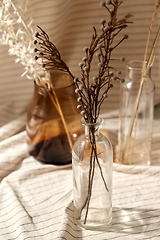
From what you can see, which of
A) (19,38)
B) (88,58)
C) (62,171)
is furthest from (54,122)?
(88,58)

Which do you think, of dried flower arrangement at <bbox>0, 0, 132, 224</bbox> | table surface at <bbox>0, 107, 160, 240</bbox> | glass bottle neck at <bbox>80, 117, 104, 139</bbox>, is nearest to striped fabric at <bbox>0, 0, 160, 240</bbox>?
table surface at <bbox>0, 107, 160, 240</bbox>

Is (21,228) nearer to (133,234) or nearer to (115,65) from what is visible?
(133,234)

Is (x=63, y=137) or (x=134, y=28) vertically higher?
(x=134, y=28)

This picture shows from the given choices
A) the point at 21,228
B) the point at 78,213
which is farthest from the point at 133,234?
the point at 21,228

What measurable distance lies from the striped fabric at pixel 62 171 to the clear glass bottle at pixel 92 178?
35 mm

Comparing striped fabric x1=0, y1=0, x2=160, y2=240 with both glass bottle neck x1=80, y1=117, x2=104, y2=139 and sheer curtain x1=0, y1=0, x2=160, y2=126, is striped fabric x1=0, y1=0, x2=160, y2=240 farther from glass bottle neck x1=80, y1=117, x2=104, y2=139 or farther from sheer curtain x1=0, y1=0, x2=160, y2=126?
glass bottle neck x1=80, y1=117, x2=104, y2=139

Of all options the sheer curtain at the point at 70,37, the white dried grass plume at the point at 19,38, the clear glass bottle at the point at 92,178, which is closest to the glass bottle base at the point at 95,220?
the clear glass bottle at the point at 92,178

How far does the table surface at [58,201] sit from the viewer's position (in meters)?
0.76

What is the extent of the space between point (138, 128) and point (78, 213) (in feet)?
1.20

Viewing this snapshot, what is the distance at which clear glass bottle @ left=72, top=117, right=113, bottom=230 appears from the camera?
708mm

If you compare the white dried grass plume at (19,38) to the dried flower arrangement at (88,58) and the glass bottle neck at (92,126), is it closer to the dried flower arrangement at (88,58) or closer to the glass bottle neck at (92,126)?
the dried flower arrangement at (88,58)

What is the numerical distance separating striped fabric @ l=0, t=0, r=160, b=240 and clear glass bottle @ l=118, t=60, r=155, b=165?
0.07 m

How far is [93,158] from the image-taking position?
725 millimetres

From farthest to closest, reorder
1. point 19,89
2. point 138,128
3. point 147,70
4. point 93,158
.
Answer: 1. point 19,89
2. point 138,128
3. point 147,70
4. point 93,158
